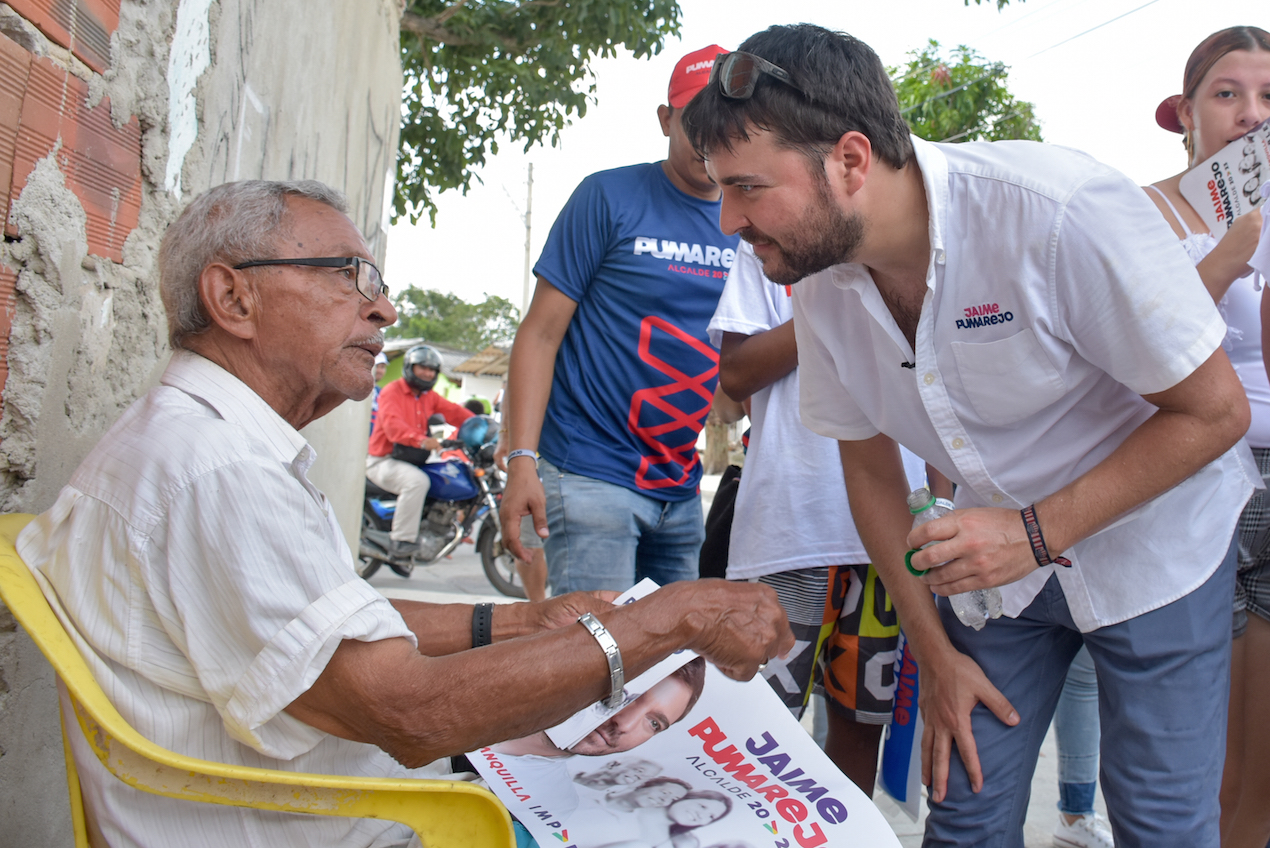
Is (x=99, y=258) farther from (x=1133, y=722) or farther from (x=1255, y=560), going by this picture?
(x=1255, y=560)

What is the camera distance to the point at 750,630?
1457mm

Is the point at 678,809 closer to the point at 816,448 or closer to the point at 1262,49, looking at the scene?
the point at 816,448

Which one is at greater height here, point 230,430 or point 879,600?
point 230,430

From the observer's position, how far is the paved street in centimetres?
294

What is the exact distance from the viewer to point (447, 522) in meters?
7.82

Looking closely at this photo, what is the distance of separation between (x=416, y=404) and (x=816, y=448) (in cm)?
620

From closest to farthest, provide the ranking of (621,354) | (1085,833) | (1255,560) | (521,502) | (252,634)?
(252,634) < (1255,560) < (521,502) < (621,354) < (1085,833)

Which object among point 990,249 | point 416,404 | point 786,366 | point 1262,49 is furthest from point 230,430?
point 416,404

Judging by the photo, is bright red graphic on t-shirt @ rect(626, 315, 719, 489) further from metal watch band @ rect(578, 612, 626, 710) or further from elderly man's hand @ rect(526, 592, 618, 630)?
metal watch band @ rect(578, 612, 626, 710)

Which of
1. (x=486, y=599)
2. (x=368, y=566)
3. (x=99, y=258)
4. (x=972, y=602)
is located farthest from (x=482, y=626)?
(x=368, y=566)

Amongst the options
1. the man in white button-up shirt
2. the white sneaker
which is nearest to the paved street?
the white sneaker

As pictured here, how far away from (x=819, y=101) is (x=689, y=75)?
4.00 feet

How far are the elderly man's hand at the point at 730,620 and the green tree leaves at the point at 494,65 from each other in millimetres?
5212

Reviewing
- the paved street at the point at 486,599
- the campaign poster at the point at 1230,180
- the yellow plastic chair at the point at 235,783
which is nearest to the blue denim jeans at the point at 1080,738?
the paved street at the point at 486,599
